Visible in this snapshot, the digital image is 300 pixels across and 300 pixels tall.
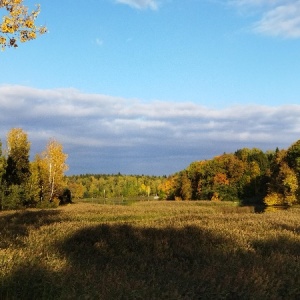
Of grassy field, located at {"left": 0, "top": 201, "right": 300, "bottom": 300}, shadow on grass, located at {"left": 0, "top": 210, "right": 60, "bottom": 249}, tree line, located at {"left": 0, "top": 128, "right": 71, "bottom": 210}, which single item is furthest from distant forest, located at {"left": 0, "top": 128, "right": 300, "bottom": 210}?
grassy field, located at {"left": 0, "top": 201, "right": 300, "bottom": 300}

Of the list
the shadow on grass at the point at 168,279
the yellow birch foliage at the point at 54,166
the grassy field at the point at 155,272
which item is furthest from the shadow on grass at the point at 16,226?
the yellow birch foliage at the point at 54,166

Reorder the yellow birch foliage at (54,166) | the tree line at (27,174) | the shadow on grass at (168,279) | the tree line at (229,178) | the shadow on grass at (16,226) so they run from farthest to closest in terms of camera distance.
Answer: the tree line at (229,178) < the yellow birch foliage at (54,166) < the tree line at (27,174) < the shadow on grass at (16,226) < the shadow on grass at (168,279)

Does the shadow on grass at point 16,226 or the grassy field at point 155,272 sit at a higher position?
the grassy field at point 155,272

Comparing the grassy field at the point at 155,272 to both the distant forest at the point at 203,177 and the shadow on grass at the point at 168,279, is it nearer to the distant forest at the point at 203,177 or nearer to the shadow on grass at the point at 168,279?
the shadow on grass at the point at 168,279

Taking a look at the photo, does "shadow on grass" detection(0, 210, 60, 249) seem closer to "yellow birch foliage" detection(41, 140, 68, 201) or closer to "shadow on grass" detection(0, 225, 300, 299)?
"shadow on grass" detection(0, 225, 300, 299)

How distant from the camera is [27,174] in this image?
5472 centimetres

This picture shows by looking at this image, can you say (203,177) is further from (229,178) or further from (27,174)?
(27,174)

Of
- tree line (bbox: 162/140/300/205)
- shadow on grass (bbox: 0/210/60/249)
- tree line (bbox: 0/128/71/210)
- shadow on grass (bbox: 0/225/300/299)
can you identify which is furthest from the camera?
tree line (bbox: 162/140/300/205)

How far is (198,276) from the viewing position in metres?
5.89

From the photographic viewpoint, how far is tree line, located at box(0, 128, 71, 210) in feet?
162

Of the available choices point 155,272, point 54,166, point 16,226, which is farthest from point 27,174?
point 155,272

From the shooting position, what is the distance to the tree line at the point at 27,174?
49.4 m

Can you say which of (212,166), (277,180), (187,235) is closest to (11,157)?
(277,180)

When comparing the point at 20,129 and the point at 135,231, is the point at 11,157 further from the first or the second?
the point at 135,231
